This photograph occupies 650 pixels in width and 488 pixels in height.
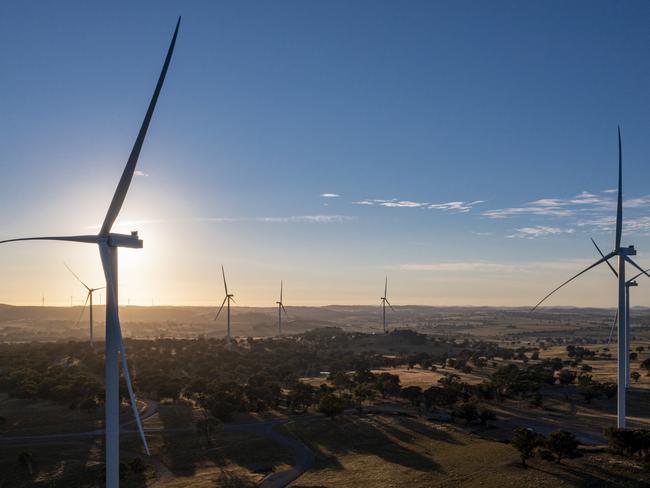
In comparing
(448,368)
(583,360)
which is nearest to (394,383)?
(448,368)

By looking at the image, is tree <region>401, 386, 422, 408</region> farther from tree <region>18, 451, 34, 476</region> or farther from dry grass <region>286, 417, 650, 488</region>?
tree <region>18, 451, 34, 476</region>

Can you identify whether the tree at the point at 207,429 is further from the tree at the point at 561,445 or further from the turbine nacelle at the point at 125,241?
the tree at the point at 561,445

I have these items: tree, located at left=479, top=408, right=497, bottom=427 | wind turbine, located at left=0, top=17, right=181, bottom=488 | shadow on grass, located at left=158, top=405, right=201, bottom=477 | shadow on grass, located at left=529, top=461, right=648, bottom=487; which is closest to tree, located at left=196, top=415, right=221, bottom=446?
shadow on grass, located at left=158, top=405, right=201, bottom=477

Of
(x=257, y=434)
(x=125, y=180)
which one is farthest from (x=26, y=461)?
(x=125, y=180)

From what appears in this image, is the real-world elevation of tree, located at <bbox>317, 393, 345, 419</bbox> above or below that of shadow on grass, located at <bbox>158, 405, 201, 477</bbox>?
above

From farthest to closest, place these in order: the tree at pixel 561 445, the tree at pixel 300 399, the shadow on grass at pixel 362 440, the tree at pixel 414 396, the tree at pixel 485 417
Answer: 1. the tree at pixel 414 396
2. the tree at pixel 300 399
3. the tree at pixel 485 417
4. the shadow on grass at pixel 362 440
5. the tree at pixel 561 445

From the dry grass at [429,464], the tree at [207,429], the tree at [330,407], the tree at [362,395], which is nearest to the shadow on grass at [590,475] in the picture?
the dry grass at [429,464]

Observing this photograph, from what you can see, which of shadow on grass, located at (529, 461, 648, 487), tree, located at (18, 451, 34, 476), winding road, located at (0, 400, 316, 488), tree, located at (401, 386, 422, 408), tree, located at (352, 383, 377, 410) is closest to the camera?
shadow on grass, located at (529, 461, 648, 487)

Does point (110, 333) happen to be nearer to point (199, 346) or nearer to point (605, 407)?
point (605, 407)
